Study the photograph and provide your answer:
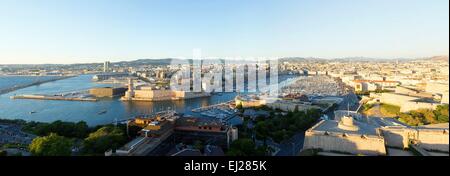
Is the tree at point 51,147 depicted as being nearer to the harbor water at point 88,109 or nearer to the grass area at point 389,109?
the harbor water at point 88,109

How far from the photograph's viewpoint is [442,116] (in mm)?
5027

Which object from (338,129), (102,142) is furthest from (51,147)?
(338,129)

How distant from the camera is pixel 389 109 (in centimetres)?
717

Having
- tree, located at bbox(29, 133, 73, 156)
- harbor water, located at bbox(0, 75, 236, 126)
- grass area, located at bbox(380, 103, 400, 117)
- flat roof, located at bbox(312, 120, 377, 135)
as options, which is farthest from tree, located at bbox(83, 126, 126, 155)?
grass area, located at bbox(380, 103, 400, 117)

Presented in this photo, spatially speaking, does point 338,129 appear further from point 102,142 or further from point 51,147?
point 51,147

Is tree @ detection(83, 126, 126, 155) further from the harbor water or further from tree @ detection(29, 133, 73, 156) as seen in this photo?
the harbor water

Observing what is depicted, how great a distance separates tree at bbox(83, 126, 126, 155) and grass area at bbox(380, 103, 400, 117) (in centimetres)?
505

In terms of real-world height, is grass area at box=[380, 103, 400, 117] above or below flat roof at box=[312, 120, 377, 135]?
below

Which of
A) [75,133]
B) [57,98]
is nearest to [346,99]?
[75,133]

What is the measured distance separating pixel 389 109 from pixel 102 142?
5810 mm

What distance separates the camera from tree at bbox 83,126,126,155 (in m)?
3.48

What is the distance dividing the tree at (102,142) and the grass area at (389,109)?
199 inches

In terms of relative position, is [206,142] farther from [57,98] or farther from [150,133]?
[57,98]
